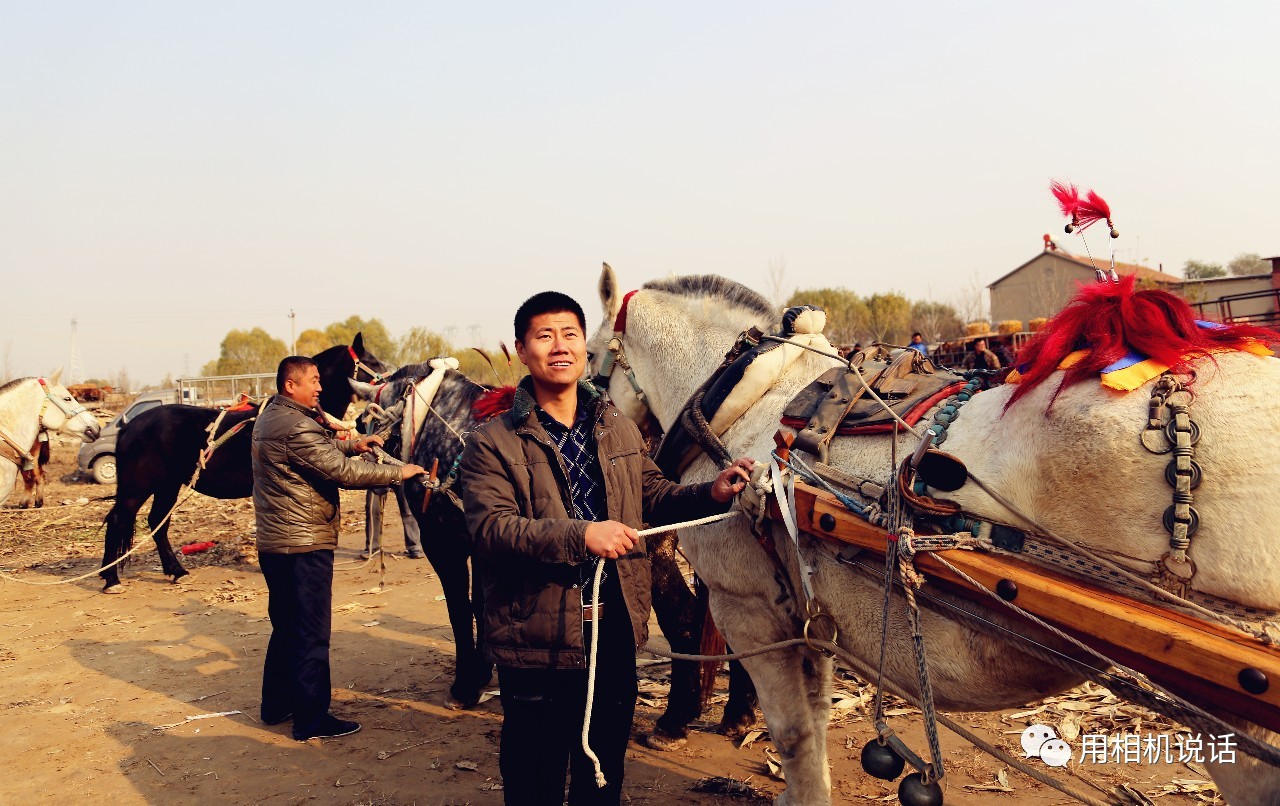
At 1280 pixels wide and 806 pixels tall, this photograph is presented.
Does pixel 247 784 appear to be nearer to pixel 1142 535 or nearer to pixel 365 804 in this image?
pixel 365 804

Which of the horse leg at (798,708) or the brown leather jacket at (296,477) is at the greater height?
the brown leather jacket at (296,477)

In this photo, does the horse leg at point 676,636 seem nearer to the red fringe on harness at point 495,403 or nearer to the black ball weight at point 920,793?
the red fringe on harness at point 495,403

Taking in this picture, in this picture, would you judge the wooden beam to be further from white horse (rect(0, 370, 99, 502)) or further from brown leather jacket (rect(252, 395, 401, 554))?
white horse (rect(0, 370, 99, 502))

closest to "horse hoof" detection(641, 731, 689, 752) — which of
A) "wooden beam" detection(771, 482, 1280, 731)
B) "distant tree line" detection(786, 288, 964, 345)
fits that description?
"wooden beam" detection(771, 482, 1280, 731)

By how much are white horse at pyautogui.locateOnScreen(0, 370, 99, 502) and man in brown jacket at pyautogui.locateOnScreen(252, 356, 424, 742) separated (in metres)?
5.06

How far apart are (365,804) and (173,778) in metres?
1.21

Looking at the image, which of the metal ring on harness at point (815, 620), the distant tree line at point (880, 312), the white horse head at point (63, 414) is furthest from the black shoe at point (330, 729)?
the distant tree line at point (880, 312)

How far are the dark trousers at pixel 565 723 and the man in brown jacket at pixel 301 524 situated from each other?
2406 mm

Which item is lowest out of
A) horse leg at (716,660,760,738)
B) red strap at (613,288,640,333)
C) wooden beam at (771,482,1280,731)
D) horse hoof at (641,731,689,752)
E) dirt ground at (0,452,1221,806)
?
dirt ground at (0,452,1221,806)

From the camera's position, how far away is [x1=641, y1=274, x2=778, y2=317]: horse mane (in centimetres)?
366

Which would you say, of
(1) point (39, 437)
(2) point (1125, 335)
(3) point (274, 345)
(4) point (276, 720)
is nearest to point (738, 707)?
(4) point (276, 720)

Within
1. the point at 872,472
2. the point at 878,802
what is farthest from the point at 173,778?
the point at 872,472

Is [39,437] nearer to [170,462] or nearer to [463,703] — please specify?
[170,462]

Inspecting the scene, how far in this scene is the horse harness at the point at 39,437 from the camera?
779cm
